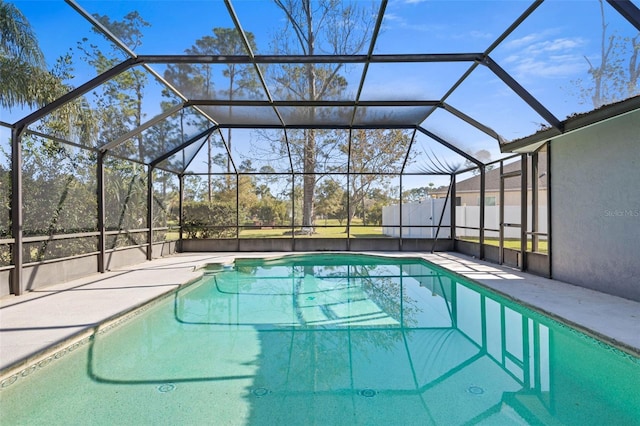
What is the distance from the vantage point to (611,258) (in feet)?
16.0

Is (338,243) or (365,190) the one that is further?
(365,190)

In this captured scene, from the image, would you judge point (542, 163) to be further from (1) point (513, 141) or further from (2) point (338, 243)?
(2) point (338, 243)

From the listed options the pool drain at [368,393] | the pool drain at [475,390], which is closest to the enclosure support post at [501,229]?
the pool drain at [475,390]

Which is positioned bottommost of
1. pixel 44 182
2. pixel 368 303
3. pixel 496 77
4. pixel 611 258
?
pixel 368 303

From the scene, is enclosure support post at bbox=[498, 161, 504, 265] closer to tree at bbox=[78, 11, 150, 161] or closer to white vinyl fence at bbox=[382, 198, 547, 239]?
white vinyl fence at bbox=[382, 198, 547, 239]

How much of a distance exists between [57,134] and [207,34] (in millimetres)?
3013

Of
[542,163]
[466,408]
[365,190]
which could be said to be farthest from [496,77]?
[365,190]

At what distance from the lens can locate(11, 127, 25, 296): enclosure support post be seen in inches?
183

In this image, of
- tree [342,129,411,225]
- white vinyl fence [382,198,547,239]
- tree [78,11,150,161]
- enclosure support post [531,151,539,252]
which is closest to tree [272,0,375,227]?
tree [78,11,150,161]

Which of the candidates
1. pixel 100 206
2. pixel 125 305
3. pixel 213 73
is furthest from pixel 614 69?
pixel 100 206

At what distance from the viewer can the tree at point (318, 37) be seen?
464 cm

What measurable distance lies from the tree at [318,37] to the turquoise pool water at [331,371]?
401 cm

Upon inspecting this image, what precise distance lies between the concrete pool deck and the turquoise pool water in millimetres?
153

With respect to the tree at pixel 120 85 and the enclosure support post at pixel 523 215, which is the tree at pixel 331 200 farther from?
the tree at pixel 120 85
